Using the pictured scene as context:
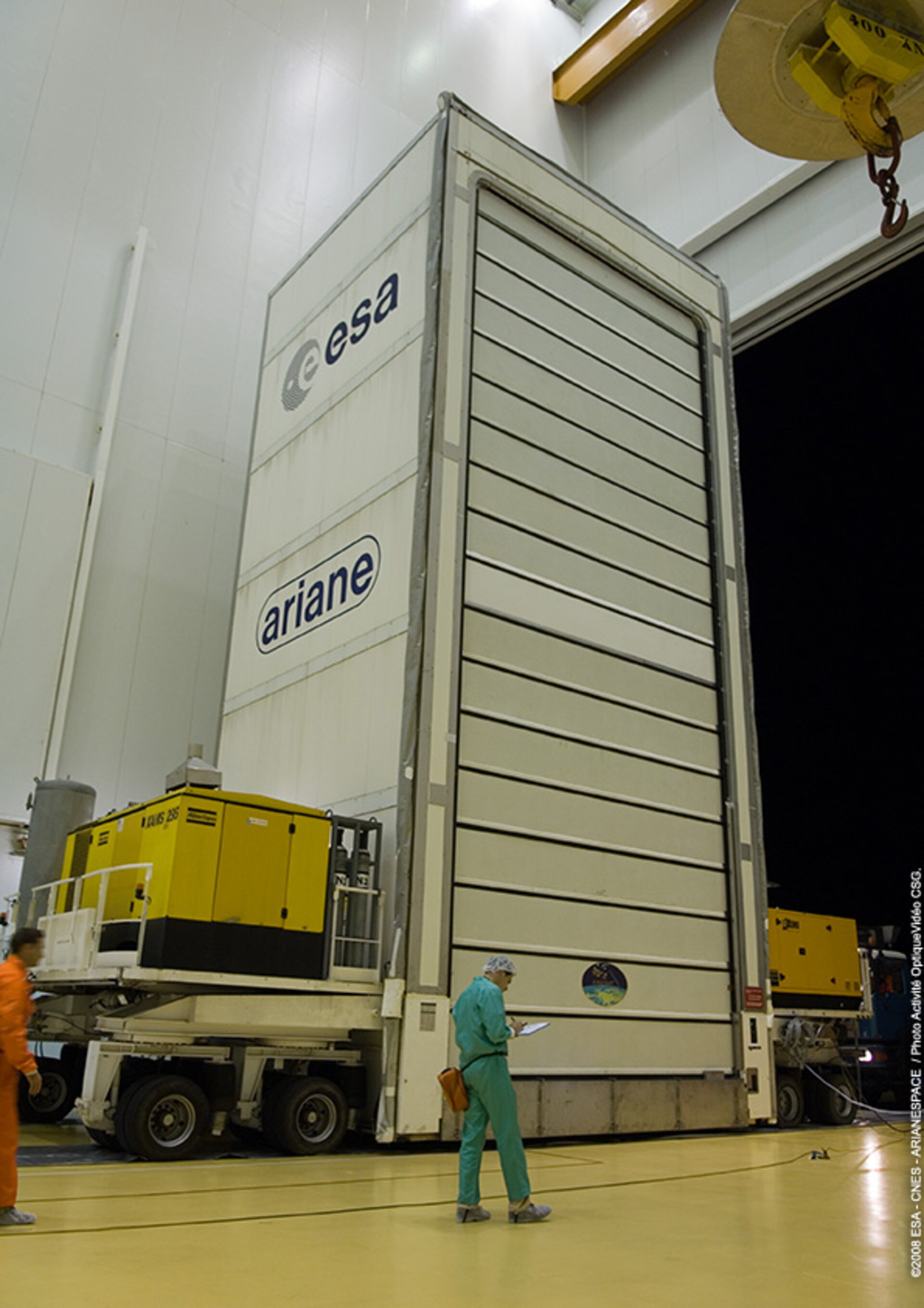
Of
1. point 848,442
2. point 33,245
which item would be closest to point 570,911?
point 33,245

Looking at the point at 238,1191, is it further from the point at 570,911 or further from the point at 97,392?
the point at 97,392

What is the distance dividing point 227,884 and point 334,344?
7.71 meters

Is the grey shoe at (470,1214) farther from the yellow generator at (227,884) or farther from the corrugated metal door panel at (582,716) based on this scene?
the corrugated metal door panel at (582,716)

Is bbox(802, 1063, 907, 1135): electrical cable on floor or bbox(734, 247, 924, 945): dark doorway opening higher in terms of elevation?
bbox(734, 247, 924, 945): dark doorway opening

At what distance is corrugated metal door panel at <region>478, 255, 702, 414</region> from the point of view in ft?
41.5

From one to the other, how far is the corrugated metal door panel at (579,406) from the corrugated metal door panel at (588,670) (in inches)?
101

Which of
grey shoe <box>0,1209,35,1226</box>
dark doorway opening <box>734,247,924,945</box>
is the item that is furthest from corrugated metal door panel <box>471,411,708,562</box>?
dark doorway opening <box>734,247,924,945</box>

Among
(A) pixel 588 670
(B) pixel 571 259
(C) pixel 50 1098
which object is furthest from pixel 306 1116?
(B) pixel 571 259

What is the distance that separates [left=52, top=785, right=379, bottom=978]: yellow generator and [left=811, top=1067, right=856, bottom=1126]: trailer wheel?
7.95 metres

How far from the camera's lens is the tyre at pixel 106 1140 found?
27.3 feet

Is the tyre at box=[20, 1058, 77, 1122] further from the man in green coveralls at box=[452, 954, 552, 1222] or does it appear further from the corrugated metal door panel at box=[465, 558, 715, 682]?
the corrugated metal door panel at box=[465, 558, 715, 682]

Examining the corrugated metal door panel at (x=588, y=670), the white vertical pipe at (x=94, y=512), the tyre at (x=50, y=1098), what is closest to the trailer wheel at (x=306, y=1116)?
the tyre at (x=50, y=1098)

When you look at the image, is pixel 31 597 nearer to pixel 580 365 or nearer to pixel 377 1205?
pixel 580 365

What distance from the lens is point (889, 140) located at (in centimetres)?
576
